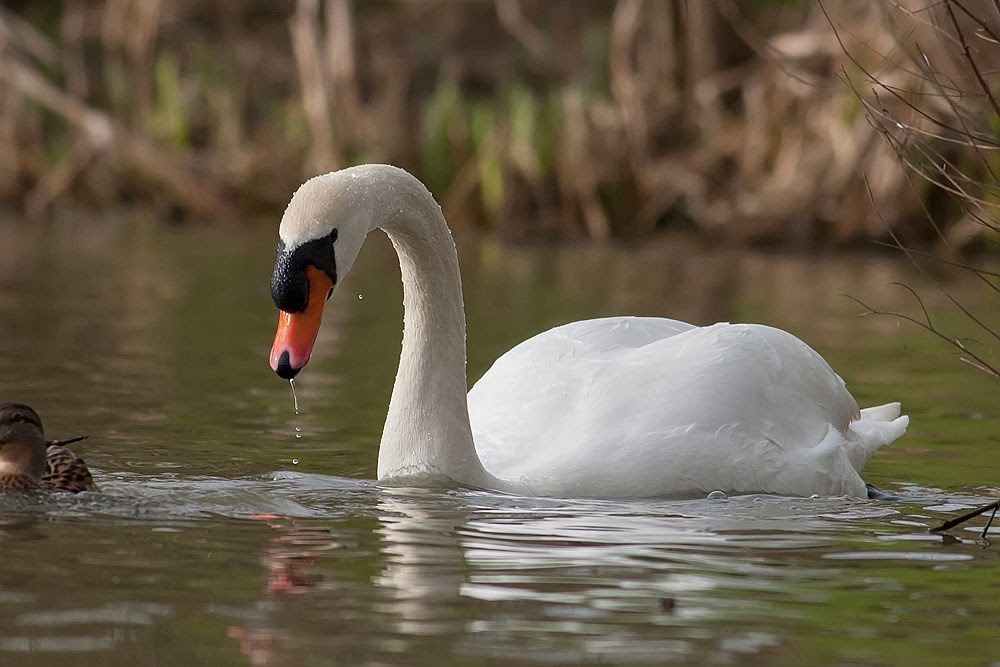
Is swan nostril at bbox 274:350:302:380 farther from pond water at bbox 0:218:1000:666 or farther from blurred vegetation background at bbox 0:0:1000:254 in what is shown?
blurred vegetation background at bbox 0:0:1000:254

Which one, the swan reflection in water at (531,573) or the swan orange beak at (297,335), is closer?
the swan reflection in water at (531,573)

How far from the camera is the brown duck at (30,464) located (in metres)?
5.66

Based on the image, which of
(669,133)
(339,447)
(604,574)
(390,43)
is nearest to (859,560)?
(604,574)

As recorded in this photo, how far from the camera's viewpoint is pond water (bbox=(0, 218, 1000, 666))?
13.2 ft

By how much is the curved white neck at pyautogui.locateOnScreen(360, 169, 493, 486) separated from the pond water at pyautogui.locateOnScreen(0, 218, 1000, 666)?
116mm

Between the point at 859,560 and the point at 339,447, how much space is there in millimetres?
2674

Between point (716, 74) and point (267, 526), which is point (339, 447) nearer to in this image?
point (267, 526)

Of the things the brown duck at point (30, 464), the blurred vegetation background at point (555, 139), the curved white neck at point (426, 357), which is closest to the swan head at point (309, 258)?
the curved white neck at point (426, 357)

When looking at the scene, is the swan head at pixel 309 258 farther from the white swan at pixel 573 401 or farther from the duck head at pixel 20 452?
the duck head at pixel 20 452

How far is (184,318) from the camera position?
11.5 meters

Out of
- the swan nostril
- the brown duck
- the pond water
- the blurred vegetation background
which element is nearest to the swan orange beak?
the swan nostril

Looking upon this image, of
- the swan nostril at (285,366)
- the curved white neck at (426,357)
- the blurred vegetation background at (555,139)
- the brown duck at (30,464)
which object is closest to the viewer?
the swan nostril at (285,366)

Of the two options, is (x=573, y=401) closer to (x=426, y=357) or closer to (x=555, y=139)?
(x=426, y=357)

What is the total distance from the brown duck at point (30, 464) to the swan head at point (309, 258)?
2.60 feet
